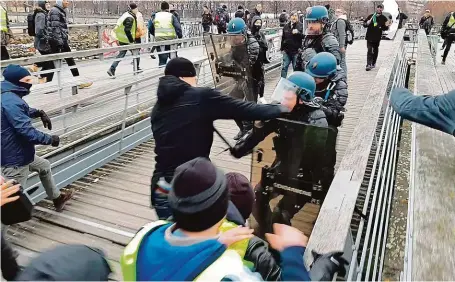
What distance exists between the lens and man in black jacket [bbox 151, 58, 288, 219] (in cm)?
274

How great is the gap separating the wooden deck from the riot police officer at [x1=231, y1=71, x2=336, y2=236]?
0.20 metres

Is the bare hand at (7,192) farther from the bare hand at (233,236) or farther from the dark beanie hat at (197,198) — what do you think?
the bare hand at (233,236)

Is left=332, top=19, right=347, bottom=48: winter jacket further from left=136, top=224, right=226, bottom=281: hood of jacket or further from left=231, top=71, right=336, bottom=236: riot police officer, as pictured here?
left=136, top=224, right=226, bottom=281: hood of jacket

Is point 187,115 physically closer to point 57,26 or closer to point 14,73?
point 14,73

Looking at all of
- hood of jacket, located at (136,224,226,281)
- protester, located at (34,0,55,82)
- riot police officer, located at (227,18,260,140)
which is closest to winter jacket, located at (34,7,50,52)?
protester, located at (34,0,55,82)

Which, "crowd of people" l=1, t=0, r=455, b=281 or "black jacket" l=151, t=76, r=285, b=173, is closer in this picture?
"crowd of people" l=1, t=0, r=455, b=281

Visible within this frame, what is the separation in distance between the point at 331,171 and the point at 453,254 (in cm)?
117

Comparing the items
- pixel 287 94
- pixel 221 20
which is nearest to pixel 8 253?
pixel 287 94

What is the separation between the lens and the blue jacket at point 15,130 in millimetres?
3627

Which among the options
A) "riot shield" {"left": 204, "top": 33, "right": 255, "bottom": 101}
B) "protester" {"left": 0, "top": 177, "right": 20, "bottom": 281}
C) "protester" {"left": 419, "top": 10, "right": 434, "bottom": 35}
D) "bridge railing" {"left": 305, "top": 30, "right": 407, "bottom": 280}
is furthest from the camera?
"protester" {"left": 419, "top": 10, "right": 434, "bottom": 35}

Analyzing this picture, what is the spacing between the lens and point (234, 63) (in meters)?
5.92

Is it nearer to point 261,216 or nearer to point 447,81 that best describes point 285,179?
point 261,216

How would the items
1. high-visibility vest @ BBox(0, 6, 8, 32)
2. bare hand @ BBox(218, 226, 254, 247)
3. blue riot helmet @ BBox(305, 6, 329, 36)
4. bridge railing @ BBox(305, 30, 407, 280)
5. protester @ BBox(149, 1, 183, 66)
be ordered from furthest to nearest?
protester @ BBox(149, 1, 183, 66), high-visibility vest @ BBox(0, 6, 8, 32), blue riot helmet @ BBox(305, 6, 329, 36), bridge railing @ BBox(305, 30, 407, 280), bare hand @ BBox(218, 226, 254, 247)

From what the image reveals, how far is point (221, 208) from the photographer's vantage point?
156cm
